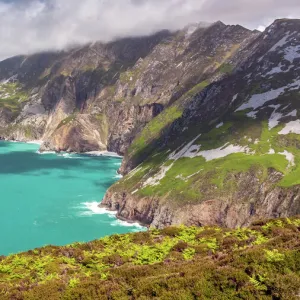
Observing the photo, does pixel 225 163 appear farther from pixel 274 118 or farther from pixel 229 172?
pixel 274 118

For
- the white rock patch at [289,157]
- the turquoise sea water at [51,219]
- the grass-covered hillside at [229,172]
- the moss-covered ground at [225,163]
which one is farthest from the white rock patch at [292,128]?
the turquoise sea water at [51,219]

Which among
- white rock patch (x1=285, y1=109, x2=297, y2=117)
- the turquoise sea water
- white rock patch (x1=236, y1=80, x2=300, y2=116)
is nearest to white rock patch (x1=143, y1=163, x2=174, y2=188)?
the turquoise sea water

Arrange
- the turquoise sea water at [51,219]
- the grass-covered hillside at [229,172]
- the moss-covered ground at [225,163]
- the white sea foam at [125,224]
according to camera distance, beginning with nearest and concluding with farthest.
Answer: the turquoise sea water at [51,219] < the grass-covered hillside at [229,172] < the moss-covered ground at [225,163] < the white sea foam at [125,224]

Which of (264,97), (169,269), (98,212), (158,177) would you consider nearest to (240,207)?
(158,177)

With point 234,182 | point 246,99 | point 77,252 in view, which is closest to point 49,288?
point 77,252

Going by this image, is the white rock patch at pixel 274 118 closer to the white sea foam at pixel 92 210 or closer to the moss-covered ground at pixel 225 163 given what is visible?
the moss-covered ground at pixel 225 163
